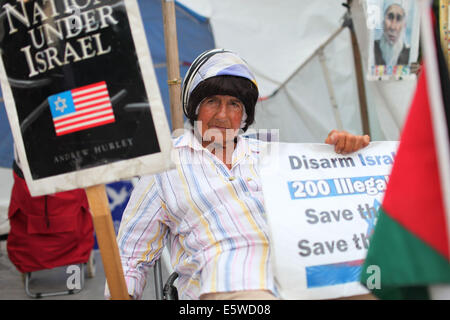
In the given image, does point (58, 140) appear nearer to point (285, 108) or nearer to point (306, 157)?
point (306, 157)

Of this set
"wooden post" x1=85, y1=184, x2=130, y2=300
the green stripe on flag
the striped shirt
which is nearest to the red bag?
the striped shirt

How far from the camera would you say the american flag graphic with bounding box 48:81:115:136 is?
1083 millimetres

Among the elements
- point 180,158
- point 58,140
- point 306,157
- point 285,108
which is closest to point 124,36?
point 58,140

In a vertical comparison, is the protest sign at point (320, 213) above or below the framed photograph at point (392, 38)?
below

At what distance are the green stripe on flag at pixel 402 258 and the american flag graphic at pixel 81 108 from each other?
28.2 inches

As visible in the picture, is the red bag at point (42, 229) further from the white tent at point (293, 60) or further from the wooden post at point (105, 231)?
the wooden post at point (105, 231)

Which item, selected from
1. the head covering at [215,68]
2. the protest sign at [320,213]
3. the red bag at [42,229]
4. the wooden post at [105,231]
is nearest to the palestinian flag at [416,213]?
the protest sign at [320,213]

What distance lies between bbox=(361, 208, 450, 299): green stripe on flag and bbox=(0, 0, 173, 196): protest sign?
545 mm

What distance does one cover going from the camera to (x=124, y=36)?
1086mm

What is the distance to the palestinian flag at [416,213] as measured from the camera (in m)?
0.73

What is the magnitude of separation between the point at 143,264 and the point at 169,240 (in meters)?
0.18

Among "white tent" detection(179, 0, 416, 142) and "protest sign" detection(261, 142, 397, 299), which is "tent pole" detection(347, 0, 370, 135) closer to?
"white tent" detection(179, 0, 416, 142)

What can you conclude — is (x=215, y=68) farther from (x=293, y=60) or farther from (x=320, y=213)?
(x=293, y=60)
